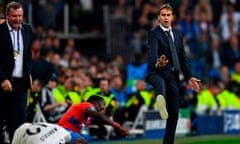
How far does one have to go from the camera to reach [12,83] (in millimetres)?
11602

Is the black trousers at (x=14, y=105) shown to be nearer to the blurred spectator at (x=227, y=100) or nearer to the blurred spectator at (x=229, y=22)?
the blurred spectator at (x=227, y=100)

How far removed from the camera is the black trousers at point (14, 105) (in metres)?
11.6

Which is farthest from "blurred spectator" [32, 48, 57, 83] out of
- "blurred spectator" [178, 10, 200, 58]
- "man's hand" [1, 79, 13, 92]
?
"blurred spectator" [178, 10, 200, 58]

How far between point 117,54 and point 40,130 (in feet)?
52.4

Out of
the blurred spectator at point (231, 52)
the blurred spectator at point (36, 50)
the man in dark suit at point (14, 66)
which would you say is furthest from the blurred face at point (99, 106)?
the blurred spectator at point (231, 52)

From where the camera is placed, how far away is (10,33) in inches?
459

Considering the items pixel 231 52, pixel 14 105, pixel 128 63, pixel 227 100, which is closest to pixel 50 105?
pixel 14 105

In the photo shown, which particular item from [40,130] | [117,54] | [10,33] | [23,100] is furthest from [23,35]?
[117,54]

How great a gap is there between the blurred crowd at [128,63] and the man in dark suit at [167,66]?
5.54 meters

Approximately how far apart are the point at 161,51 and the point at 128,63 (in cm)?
1240

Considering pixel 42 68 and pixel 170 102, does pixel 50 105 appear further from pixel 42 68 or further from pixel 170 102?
pixel 170 102

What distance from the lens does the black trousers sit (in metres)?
11.6

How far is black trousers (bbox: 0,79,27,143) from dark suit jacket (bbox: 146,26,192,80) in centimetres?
211

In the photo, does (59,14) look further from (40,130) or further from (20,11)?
(40,130)
